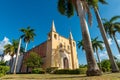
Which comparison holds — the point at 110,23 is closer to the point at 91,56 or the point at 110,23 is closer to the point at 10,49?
the point at 91,56

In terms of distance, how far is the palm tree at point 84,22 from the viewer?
1257 centimetres

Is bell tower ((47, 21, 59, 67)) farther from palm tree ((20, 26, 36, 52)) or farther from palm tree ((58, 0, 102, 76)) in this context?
palm tree ((58, 0, 102, 76))

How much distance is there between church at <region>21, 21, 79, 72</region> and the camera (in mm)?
37031

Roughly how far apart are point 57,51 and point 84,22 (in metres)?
24.5

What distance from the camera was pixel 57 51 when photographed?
38688 mm

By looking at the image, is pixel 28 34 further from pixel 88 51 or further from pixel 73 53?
pixel 88 51

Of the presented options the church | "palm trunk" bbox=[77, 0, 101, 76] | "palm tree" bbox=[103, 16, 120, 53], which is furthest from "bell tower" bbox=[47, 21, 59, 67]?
"palm trunk" bbox=[77, 0, 101, 76]

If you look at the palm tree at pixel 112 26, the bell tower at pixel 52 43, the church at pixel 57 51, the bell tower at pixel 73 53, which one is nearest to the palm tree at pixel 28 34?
the church at pixel 57 51

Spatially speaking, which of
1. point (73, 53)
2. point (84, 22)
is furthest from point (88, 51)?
point (73, 53)

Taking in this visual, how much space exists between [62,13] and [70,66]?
24871 mm

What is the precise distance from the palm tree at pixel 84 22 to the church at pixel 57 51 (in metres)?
19.5

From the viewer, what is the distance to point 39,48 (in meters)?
43.9

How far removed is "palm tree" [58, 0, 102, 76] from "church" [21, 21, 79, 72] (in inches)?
766

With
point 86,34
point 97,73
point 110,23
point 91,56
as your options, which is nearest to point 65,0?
point 86,34
